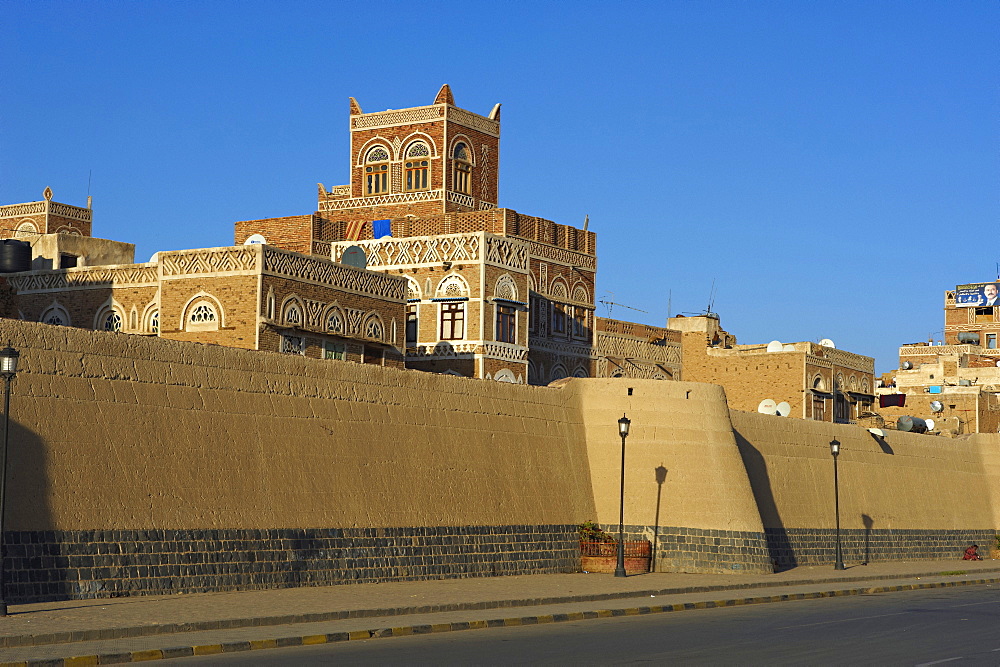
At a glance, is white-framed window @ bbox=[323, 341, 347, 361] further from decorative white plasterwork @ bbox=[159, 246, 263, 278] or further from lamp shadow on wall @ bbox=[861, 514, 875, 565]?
lamp shadow on wall @ bbox=[861, 514, 875, 565]

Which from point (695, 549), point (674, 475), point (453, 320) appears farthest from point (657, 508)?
point (453, 320)

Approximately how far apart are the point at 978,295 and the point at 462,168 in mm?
70399

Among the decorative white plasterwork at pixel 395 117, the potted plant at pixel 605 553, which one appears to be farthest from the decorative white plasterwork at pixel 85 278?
the decorative white plasterwork at pixel 395 117

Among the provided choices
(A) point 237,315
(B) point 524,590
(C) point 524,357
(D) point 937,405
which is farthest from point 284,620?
(D) point 937,405

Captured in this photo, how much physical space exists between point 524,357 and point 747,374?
18976mm

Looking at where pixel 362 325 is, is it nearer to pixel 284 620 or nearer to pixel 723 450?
pixel 723 450

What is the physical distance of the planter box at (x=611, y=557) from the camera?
31.0m

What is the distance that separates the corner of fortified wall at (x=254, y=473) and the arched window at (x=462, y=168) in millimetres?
32591

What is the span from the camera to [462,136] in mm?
62812

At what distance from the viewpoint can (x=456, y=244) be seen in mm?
53781

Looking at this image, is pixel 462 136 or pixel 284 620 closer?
pixel 284 620

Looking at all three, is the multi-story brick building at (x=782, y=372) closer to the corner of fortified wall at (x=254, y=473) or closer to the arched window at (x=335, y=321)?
the arched window at (x=335, y=321)

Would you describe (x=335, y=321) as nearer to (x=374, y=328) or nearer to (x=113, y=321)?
(x=374, y=328)

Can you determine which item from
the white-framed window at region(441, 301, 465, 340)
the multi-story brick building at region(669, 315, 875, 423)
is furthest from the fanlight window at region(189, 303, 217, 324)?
the multi-story brick building at region(669, 315, 875, 423)
